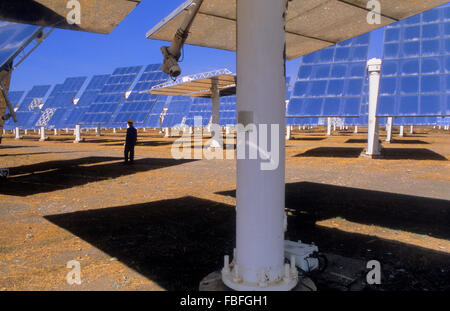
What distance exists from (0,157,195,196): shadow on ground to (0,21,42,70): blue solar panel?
4169 millimetres

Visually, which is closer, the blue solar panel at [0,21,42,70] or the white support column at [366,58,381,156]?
the blue solar panel at [0,21,42,70]

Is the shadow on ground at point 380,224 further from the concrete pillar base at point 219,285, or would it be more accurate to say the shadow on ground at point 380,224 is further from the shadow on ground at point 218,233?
the concrete pillar base at point 219,285

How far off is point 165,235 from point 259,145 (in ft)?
10.0

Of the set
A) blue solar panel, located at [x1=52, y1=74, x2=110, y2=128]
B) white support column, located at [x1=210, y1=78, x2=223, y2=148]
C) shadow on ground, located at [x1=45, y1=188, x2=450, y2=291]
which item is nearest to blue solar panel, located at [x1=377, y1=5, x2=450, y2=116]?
shadow on ground, located at [x1=45, y1=188, x2=450, y2=291]

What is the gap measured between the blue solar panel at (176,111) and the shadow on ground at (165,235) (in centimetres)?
4504

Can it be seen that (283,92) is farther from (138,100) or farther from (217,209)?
(138,100)

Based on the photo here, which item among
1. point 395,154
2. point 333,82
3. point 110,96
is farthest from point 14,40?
point 110,96

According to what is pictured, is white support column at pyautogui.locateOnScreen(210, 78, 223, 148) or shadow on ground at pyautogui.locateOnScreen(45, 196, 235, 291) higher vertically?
white support column at pyautogui.locateOnScreen(210, 78, 223, 148)

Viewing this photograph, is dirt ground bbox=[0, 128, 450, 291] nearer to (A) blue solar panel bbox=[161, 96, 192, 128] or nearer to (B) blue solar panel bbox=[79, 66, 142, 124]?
(B) blue solar panel bbox=[79, 66, 142, 124]

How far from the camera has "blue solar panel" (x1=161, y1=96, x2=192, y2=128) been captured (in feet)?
173

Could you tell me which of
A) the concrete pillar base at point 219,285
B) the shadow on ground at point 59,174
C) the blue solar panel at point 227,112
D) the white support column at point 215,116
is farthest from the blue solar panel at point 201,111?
the concrete pillar base at point 219,285

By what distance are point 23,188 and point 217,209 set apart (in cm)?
633

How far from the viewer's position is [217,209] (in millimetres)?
7215

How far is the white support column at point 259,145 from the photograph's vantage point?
10.3 ft
